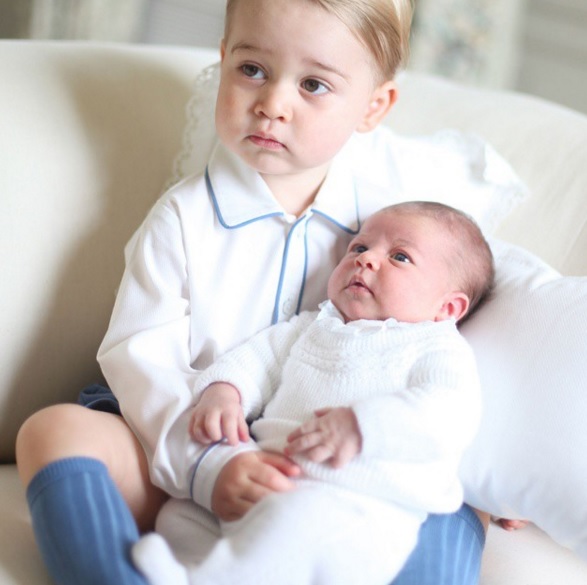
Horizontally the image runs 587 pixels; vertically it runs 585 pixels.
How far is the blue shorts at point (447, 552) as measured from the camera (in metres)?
→ 0.98

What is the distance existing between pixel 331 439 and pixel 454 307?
318mm

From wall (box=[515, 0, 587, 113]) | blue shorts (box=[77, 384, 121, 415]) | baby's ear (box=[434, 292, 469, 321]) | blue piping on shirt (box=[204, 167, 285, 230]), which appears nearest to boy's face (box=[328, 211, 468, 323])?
baby's ear (box=[434, 292, 469, 321])

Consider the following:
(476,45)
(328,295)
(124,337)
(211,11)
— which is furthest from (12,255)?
(211,11)

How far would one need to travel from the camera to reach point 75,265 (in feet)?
4.26

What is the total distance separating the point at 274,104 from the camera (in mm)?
1134

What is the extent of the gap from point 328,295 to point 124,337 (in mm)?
285

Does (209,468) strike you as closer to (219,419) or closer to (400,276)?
(219,419)

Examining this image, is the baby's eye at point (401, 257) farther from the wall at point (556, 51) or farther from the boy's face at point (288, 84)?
the wall at point (556, 51)

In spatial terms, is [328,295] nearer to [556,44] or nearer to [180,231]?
[180,231]

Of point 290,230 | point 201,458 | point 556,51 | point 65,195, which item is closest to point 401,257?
point 290,230

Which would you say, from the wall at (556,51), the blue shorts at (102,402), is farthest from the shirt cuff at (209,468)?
the wall at (556,51)

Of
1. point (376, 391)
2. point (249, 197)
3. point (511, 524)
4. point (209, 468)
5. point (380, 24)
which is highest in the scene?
point (380, 24)

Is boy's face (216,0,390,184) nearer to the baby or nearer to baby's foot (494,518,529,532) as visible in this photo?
the baby

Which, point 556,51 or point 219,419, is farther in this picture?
point 556,51
